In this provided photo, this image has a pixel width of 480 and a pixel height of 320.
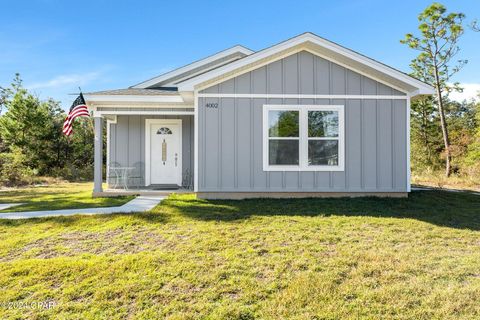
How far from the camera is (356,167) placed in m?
7.64

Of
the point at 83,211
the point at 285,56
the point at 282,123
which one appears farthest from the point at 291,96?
the point at 83,211

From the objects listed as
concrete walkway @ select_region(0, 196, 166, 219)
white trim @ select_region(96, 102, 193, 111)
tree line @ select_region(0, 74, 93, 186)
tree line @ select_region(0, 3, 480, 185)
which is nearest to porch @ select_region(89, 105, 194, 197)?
white trim @ select_region(96, 102, 193, 111)

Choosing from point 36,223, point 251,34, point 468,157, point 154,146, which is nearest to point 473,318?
point 36,223

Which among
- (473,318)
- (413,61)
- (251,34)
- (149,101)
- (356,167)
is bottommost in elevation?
(473,318)

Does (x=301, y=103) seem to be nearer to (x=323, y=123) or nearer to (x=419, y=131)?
(x=323, y=123)

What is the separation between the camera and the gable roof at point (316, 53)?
7.27 meters

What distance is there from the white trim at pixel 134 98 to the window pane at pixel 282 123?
2.88 m

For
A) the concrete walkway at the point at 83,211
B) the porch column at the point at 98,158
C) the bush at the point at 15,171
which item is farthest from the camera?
the bush at the point at 15,171

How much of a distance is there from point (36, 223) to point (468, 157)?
18.6 meters

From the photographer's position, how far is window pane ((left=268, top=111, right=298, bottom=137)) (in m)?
7.58

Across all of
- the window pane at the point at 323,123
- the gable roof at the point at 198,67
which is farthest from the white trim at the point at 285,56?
the gable roof at the point at 198,67

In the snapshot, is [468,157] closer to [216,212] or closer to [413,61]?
[413,61]

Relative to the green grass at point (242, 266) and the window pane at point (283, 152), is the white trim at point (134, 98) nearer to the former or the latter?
the window pane at point (283, 152)

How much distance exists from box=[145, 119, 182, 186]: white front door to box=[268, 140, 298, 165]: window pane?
154 inches
